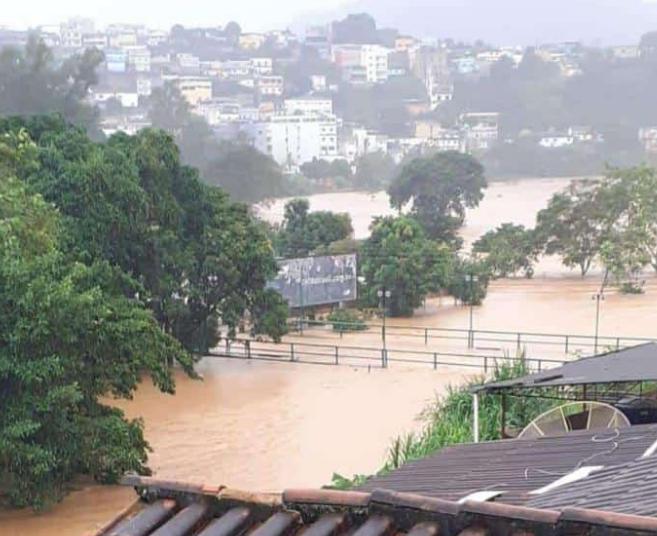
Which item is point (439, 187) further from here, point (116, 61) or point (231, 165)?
point (116, 61)

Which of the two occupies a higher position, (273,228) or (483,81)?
(483,81)

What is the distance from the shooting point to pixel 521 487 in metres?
3.71

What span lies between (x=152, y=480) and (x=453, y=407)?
8.12 meters

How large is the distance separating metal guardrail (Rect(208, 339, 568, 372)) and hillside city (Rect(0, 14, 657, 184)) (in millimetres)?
30039

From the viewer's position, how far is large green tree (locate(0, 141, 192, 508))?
9.48m

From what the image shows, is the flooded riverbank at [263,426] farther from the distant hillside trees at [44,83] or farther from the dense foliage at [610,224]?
the distant hillside trees at [44,83]

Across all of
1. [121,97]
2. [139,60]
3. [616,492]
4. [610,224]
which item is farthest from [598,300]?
[139,60]

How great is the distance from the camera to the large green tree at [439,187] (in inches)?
1395

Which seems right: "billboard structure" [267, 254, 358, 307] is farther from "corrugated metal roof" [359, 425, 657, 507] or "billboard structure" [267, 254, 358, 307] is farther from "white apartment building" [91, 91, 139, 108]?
"white apartment building" [91, 91, 139, 108]

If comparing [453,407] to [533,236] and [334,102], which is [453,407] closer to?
[533,236]

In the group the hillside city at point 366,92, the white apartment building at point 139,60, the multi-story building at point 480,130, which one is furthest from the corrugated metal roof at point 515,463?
the white apartment building at point 139,60

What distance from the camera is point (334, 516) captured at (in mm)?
2480

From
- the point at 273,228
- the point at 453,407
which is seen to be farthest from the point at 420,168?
the point at 453,407

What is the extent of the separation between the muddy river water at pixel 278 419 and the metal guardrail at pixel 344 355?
1.24 ft
